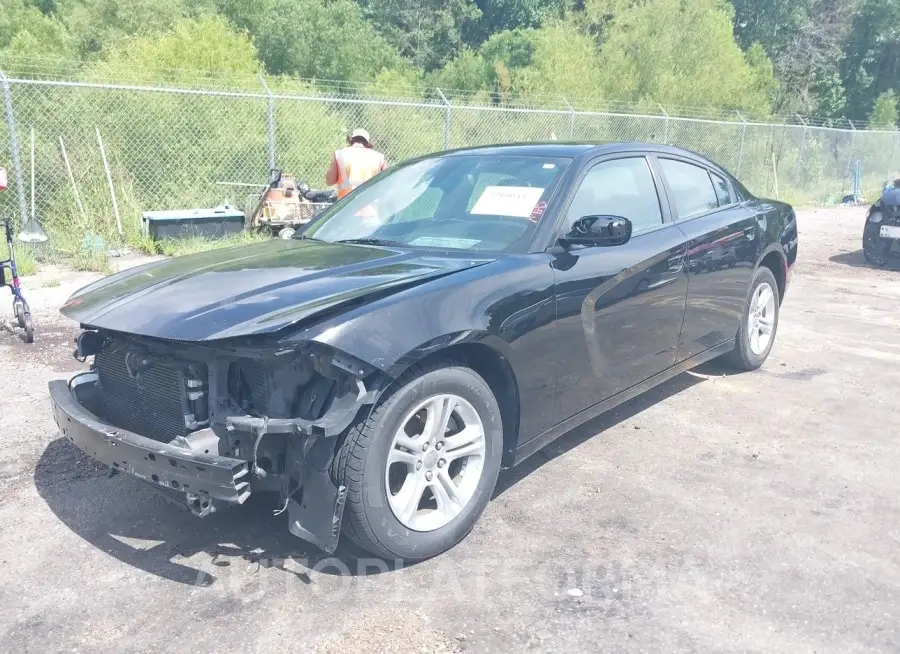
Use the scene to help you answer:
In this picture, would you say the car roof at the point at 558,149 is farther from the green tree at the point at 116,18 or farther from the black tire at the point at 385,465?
the green tree at the point at 116,18

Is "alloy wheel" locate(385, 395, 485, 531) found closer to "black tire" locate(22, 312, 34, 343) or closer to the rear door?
the rear door

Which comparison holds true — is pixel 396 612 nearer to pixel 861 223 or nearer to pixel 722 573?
pixel 722 573

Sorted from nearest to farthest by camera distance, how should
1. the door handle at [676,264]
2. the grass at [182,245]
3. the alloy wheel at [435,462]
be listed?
the alloy wheel at [435,462]
the door handle at [676,264]
the grass at [182,245]

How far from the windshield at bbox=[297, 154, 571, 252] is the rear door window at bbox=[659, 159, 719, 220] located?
993 millimetres

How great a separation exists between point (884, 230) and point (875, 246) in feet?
1.19

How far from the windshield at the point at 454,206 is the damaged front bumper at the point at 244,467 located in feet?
4.24

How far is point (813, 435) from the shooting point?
14.9 feet

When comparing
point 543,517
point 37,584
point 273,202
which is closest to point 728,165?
point 273,202

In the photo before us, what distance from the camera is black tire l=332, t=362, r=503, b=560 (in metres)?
2.79

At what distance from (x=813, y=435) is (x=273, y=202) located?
8249 millimetres

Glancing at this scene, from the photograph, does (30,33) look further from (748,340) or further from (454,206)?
(748,340)

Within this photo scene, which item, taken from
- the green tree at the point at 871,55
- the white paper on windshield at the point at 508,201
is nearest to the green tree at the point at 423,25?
the green tree at the point at 871,55

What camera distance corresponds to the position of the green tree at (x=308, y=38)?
32531mm

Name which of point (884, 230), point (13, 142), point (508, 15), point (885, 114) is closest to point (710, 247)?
point (884, 230)
